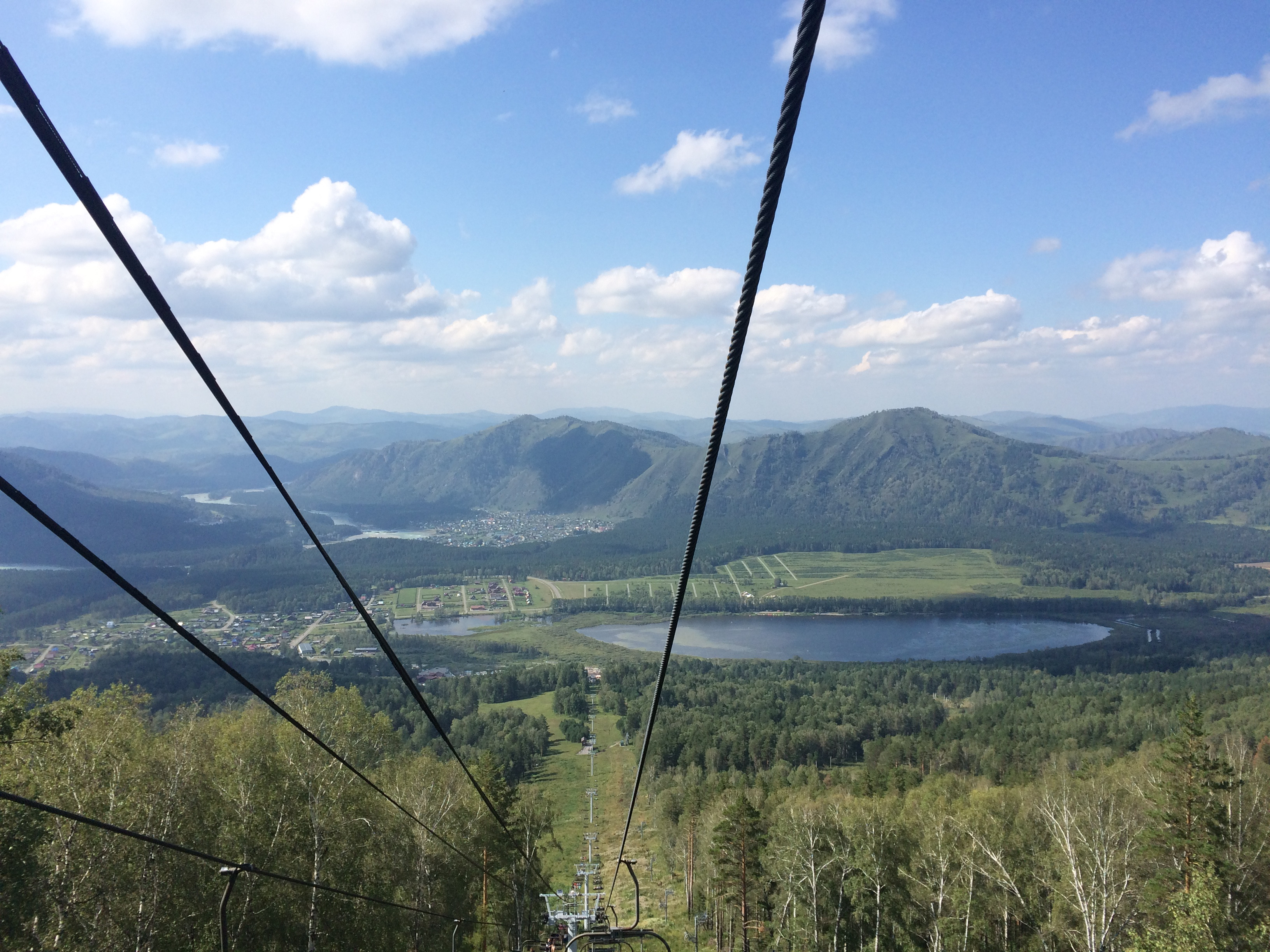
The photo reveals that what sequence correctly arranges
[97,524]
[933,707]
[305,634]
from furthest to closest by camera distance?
1. [97,524]
2. [305,634]
3. [933,707]

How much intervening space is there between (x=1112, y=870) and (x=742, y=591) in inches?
4713

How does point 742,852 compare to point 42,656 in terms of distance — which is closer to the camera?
point 742,852

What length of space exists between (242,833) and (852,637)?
99717 millimetres

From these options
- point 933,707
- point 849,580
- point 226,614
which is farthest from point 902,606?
point 226,614

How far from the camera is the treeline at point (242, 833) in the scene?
10.4 m

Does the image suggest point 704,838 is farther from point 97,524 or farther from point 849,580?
point 97,524

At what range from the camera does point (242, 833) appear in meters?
13.4

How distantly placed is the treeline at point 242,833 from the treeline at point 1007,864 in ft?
24.8

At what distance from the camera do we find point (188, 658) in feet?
232

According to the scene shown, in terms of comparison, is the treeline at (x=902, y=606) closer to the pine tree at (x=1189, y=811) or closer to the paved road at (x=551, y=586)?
the paved road at (x=551, y=586)

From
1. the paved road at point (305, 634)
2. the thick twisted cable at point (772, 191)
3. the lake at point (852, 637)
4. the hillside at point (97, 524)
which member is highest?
the thick twisted cable at point (772, 191)

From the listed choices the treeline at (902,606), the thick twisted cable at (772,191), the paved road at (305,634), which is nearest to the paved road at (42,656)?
the paved road at (305,634)

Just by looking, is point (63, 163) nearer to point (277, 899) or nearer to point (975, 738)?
point (277, 899)

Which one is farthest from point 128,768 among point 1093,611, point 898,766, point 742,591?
point 1093,611
